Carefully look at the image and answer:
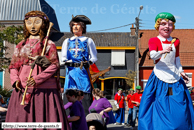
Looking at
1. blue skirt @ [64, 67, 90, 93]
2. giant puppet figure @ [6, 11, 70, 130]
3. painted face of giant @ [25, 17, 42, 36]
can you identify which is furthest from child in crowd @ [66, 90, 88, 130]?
painted face of giant @ [25, 17, 42, 36]

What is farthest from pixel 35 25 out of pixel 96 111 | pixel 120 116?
pixel 120 116

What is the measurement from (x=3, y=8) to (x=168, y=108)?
3106 centimetres

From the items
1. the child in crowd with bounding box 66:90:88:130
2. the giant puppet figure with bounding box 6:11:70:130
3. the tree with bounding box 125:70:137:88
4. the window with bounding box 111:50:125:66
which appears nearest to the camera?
the giant puppet figure with bounding box 6:11:70:130

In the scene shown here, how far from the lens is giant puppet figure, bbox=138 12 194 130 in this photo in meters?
4.75

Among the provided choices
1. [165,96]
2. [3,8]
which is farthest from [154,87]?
[3,8]

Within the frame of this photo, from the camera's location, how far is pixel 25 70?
13.5 ft

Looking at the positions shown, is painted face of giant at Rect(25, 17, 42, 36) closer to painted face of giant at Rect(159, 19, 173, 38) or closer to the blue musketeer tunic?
the blue musketeer tunic

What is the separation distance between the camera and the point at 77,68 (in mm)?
5820

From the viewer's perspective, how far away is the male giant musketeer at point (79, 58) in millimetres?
5770

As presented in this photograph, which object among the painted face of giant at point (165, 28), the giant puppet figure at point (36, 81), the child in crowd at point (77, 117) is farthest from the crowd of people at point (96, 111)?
the painted face of giant at point (165, 28)

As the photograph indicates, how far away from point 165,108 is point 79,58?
1.97m

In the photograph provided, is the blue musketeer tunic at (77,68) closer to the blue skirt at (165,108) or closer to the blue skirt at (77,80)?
the blue skirt at (77,80)

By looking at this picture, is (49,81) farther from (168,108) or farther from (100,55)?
(100,55)

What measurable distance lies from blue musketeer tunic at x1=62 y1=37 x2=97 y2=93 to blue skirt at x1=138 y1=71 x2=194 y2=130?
4.27 feet
